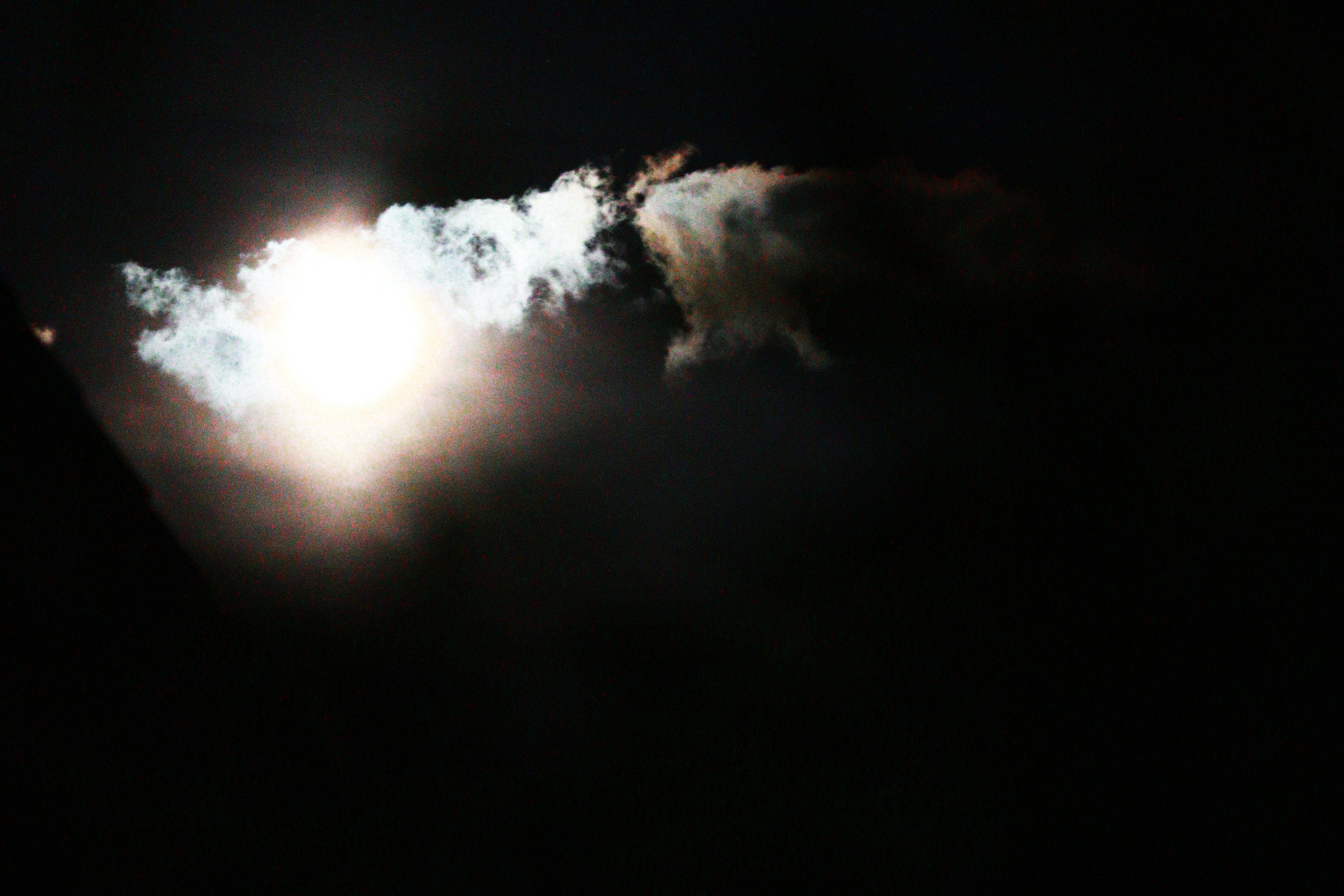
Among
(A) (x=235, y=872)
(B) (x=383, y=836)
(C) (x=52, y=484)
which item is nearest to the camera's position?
(C) (x=52, y=484)

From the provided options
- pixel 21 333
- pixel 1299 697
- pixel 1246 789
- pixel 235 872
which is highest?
pixel 1299 697

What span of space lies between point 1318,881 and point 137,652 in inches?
702

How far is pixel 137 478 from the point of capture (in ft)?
18.9

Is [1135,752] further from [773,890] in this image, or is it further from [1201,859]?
[773,890]

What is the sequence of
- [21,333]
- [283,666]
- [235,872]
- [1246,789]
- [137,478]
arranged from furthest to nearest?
[283,666] → [1246,789] → [235,872] → [137,478] → [21,333]

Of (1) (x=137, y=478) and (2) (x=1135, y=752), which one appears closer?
(1) (x=137, y=478)

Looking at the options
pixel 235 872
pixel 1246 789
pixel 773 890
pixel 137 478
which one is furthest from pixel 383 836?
pixel 1246 789

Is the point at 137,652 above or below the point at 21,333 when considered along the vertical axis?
below

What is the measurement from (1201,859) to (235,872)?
53.4 ft

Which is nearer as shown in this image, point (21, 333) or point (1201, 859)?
point (21, 333)

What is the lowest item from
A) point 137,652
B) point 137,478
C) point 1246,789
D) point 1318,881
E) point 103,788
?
point 103,788

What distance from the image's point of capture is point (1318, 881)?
9523mm

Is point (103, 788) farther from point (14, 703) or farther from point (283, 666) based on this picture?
point (283, 666)

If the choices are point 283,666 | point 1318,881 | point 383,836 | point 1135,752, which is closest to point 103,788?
point 383,836
